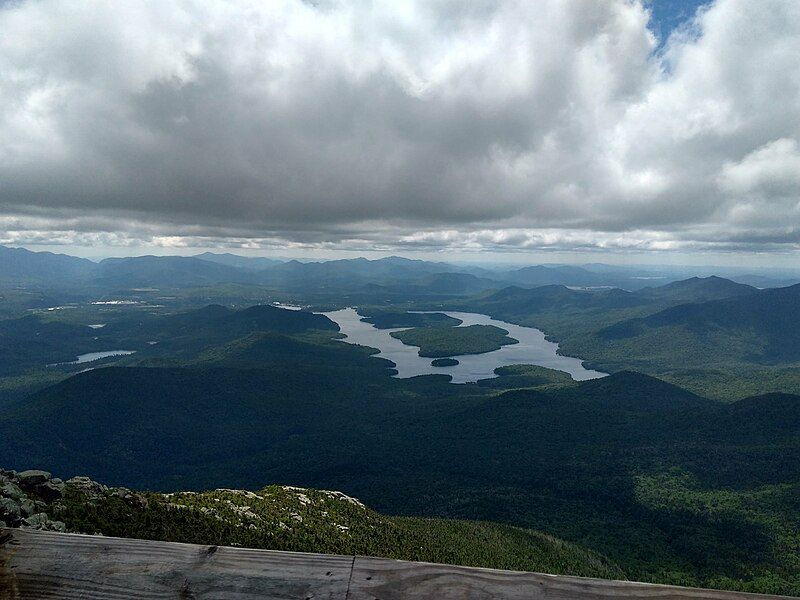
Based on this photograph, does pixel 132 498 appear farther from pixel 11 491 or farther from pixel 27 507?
pixel 27 507

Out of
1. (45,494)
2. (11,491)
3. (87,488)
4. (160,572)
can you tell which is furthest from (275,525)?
(160,572)

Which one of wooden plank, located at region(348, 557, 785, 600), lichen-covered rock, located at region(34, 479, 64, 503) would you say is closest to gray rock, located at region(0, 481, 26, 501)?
lichen-covered rock, located at region(34, 479, 64, 503)

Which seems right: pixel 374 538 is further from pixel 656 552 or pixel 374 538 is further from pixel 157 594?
pixel 656 552

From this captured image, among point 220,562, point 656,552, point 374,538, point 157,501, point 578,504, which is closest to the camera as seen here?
point 220,562

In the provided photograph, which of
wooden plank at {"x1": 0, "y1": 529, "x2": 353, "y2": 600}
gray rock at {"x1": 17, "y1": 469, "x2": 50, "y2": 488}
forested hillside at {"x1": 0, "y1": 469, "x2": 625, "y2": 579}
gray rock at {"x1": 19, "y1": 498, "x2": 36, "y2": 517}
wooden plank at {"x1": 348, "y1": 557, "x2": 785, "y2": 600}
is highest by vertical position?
wooden plank at {"x1": 348, "y1": 557, "x2": 785, "y2": 600}

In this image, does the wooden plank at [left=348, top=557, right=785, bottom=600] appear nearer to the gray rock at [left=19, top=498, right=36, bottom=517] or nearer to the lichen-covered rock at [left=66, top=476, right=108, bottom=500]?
the gray rock at [left=19, top=498, right=36, bottom=517]

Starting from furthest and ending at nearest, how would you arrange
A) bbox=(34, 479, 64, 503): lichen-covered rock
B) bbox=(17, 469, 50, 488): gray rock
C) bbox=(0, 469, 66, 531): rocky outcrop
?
bbox=(17, 469, 50, 488): gray rock
bbox=(34, 479, 64, 503): lichen-covered rock
bbox=(0, 469, 66, 531): rocky outcrop

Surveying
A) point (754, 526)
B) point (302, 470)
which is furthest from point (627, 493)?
point (302, 470)
